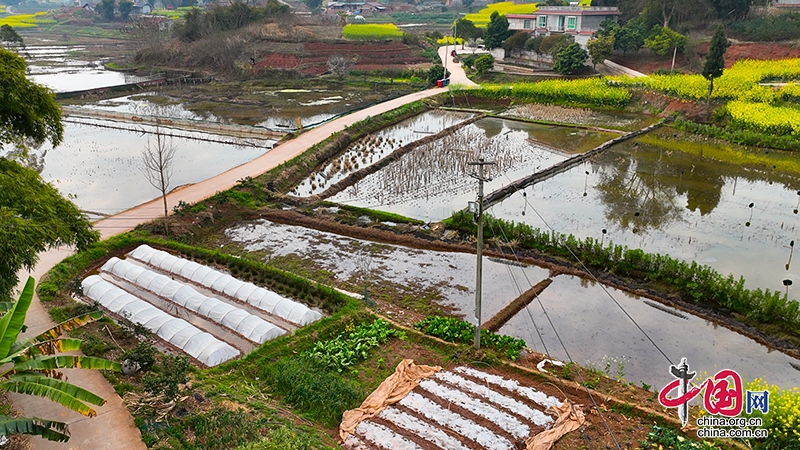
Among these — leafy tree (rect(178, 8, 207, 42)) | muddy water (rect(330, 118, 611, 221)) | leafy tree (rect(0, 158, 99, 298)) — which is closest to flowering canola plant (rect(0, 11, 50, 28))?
leafy tree (rect(178, 8, 207, 42))

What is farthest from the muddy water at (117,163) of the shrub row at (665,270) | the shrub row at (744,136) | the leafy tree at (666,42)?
the leafy tree at (666,42)

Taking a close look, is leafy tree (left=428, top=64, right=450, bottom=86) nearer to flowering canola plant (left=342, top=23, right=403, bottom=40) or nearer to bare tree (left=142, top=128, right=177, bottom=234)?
flowering canola plant (left=342, top=23, right=403, bottom=40)

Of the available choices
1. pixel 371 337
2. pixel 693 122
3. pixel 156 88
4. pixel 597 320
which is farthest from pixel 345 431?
pixel 156 88

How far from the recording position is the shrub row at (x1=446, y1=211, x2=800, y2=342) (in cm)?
1373

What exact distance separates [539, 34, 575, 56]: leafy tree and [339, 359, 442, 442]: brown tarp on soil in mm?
39694

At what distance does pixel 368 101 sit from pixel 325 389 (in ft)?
105

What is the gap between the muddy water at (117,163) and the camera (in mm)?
23281

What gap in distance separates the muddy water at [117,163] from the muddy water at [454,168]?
788cm

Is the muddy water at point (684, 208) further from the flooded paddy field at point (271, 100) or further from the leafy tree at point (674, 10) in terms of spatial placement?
the leafy tree at point (674, 10)

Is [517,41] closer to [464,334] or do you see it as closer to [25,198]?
[464,334]

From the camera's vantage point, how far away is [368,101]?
4066 centimetres

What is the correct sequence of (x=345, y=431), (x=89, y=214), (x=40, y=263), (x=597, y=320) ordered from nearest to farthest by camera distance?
1. (x=345, y=431)
2. (x=597, y=320)
3. (x=40, y=263)
4. (x=89, y=214)

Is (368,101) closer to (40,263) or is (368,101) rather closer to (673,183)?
(673,183)

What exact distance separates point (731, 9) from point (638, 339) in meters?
45.6
